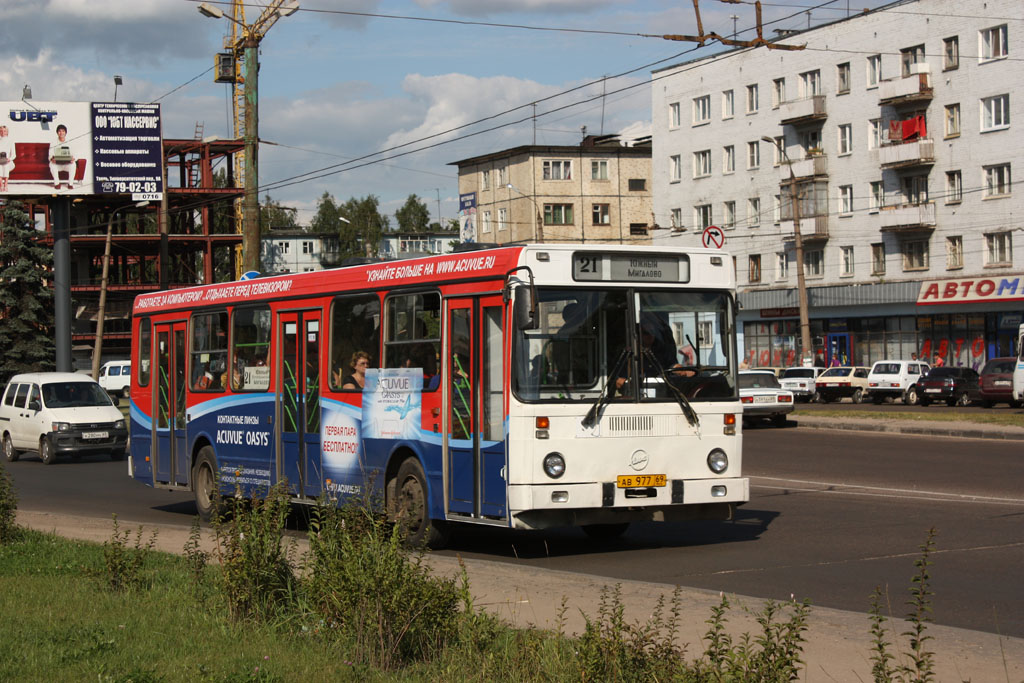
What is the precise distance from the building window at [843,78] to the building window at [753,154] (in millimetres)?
6471

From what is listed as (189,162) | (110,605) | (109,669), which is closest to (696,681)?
(109,669)

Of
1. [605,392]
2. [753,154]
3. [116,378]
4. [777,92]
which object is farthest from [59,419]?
[777,92]

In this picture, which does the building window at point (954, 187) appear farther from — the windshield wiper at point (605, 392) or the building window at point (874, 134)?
the windshield wiper at point (605, 392)

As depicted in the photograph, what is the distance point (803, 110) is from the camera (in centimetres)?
6656

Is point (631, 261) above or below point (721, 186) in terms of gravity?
below

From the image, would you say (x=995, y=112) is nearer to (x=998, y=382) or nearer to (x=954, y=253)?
(x=954, y=253)

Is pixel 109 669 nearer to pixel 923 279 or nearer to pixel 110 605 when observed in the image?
pixel 110 605

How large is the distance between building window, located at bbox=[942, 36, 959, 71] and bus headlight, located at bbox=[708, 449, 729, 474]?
168 ft

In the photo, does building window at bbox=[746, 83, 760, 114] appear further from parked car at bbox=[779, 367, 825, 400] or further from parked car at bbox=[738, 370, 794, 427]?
parked car at bbox=[738, 370, 794, 427]

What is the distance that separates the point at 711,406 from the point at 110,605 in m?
5.82

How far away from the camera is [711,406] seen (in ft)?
39.5

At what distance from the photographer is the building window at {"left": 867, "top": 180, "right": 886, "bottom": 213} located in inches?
2466

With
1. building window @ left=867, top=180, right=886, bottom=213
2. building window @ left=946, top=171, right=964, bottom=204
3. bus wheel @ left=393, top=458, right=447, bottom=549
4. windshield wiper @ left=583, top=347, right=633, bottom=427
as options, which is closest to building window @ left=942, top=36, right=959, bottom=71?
building window @ left=946, top=171, right=964, bottom=204

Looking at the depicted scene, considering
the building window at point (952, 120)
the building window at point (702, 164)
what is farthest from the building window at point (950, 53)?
the building window at point (702, 164)
